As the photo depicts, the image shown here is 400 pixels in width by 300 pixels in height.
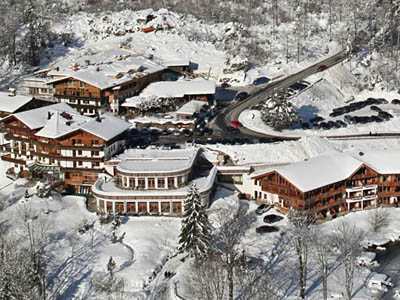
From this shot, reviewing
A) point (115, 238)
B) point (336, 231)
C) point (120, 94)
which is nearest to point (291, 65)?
point (120, 94)

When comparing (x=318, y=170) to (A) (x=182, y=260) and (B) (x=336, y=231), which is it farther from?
(A) (x=182, y=260)

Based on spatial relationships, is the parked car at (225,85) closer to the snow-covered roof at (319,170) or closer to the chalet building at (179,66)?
the chalet building at (179,66)

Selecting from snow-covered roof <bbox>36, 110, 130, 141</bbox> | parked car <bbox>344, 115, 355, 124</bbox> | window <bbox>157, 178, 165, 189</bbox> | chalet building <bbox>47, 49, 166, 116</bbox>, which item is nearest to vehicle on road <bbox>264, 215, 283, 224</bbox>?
window <bbox>157, 178, 165, 189</bbox>

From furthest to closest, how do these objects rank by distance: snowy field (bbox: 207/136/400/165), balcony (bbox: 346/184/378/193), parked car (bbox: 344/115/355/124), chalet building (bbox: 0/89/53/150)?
parked car (bbox: 344/115/355/124) → chalet building (bbox: 0/89/53/150) → snowy field (bbox: 207/136/400/165) → balcony (bbox: 346/184/378/193)

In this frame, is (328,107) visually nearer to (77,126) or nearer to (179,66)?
(179,66)

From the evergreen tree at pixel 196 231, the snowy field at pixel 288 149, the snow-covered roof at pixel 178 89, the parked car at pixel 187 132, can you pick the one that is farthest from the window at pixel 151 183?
the snow-covered roof at pixel 178 89

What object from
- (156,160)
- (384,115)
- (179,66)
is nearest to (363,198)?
(156,160)

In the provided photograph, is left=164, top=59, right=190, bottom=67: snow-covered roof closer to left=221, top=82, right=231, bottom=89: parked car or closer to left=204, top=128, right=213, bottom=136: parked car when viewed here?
left=221, top=82, right=231, bottom=89: parked car
